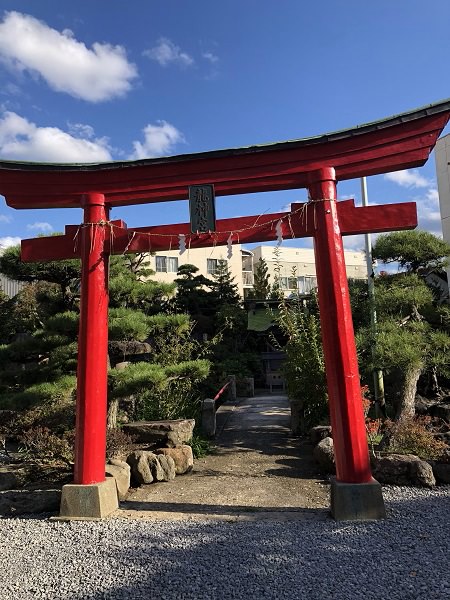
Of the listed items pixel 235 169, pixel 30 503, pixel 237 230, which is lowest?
pixel 30 503

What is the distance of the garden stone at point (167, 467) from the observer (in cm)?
692

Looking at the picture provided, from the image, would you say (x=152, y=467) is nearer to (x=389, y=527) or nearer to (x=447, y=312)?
(x=389, y=527)

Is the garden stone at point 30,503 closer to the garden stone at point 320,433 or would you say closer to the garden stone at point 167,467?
the garden stone at point 167,467

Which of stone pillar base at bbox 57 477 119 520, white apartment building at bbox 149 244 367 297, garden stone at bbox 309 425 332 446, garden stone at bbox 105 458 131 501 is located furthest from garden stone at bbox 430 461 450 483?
white apartment building at bbox 149 244 367 297

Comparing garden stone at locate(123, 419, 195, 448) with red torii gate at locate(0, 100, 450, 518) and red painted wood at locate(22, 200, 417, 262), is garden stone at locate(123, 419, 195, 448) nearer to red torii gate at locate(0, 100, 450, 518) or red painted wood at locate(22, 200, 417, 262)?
red torii gate at locate(0, 100, 450, 518)

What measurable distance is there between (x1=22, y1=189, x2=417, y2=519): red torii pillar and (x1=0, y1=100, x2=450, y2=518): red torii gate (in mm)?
12

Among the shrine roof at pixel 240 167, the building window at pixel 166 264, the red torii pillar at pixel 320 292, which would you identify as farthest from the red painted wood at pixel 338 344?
the building window at pixel 166 264

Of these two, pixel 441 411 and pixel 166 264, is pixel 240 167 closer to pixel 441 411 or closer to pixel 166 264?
pixel 441 411

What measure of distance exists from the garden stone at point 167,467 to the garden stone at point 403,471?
299cm

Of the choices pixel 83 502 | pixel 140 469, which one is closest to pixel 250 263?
pixel 140 469

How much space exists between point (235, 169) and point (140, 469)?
173 inches

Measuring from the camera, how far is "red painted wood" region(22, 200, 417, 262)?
523 centimetres

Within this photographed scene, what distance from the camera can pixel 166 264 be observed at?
30.6 metres

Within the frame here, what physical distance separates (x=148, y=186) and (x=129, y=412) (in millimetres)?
5742
